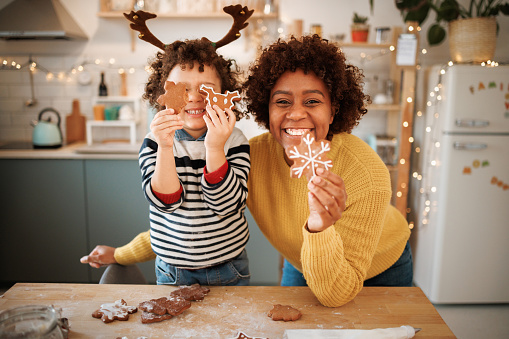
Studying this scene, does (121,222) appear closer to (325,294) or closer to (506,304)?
(325,294)

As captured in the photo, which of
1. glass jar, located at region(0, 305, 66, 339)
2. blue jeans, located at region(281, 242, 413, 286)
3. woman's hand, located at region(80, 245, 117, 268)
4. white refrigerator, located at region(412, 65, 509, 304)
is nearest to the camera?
glass jar, located at region(0, 305, 66, 339)

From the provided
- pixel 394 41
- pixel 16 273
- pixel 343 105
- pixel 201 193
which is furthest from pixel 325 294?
pixel 16 273

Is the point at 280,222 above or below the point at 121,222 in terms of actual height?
above

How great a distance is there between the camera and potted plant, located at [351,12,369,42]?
2.95m

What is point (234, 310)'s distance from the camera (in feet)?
3.48

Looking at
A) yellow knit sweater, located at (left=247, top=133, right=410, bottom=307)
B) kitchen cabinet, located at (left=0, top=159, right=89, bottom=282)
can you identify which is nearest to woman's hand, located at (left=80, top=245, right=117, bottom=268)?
yellow knit sweater, located at (left=247, top=133, right=410, bottom=307)

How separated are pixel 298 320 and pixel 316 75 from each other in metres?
0.73

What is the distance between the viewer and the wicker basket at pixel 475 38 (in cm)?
267

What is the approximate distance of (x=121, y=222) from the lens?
291cm

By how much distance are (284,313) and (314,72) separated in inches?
28.6

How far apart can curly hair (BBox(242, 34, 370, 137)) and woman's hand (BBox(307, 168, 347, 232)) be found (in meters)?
0.43

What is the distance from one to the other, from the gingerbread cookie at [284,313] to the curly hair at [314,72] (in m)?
0.64

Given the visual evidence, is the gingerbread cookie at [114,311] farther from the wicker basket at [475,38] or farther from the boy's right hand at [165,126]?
the wicker basket at [475,38]

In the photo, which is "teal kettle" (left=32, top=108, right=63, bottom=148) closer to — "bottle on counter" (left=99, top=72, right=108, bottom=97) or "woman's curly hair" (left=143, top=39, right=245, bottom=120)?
"bottle on counter" (left=99, top=72, right=108, bottom=97)
